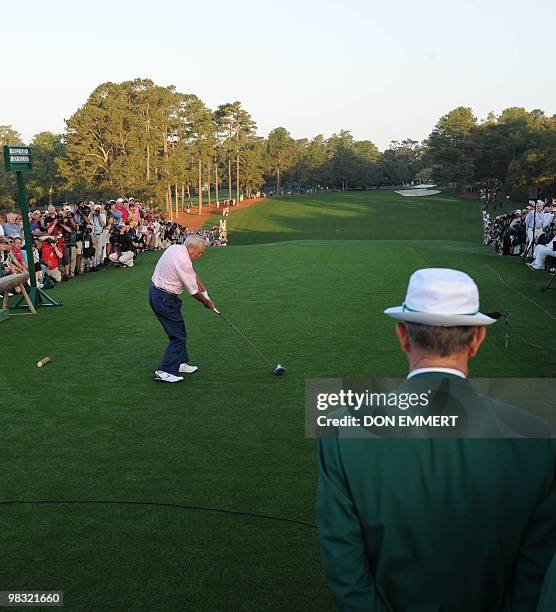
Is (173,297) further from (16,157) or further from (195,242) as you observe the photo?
(16,157)

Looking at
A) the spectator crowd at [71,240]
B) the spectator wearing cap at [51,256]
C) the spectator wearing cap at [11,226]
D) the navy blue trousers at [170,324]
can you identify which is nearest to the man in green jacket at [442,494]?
the navy blue trousers at [170,324]

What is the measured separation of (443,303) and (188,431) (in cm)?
555

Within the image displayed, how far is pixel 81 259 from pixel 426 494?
68.3ft

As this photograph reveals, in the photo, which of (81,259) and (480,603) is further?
(81,259)

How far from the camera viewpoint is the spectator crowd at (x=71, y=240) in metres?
18.0

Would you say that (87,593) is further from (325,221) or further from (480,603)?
(325,221)

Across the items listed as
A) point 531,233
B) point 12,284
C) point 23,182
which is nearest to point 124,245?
point 23,182

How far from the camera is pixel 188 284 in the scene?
933cm

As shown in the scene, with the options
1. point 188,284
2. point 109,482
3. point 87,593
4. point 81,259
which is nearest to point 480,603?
point 87,593

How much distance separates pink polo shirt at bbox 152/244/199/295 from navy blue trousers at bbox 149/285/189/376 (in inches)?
4.7

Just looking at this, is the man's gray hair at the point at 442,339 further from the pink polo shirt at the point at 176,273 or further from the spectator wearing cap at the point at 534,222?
the spectator wearing cap at the point at 534,222

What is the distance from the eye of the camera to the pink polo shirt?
367 inches

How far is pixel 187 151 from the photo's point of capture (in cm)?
8531

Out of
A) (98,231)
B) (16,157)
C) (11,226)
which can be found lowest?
(98,231)
